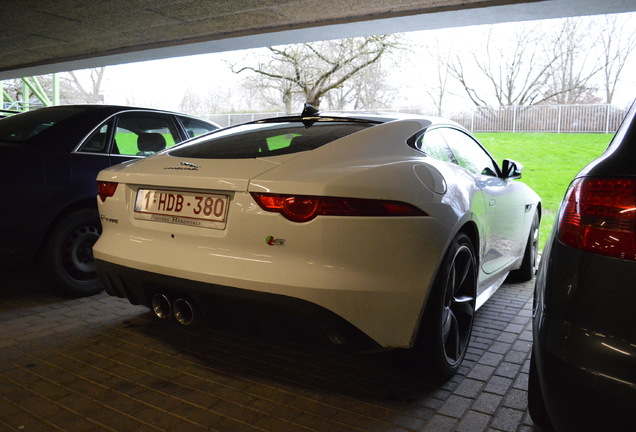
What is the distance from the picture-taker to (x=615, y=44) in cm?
2139

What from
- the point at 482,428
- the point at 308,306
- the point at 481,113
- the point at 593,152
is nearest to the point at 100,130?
the point at 308,306

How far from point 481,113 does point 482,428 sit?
21983mm

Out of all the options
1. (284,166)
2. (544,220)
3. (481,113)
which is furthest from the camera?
(481,113)

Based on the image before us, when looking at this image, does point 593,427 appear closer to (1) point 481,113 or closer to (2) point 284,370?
(2) point 284,370

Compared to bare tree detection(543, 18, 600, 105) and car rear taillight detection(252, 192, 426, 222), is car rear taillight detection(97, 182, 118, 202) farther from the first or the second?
bare tree detection(543, 18, 600, 105)

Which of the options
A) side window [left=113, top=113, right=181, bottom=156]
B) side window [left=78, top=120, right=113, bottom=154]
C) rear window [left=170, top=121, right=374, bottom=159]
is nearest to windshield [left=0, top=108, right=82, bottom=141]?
side window [left=78, top=120, right=113, bottom=154]

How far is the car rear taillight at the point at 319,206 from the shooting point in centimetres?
243

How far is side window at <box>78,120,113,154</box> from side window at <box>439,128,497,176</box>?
3112 millimetres

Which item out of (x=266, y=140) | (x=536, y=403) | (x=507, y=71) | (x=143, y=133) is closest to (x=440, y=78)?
(x=507, y=71)

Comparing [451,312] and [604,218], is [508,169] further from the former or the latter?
[604,218]

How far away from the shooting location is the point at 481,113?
23.0 meters

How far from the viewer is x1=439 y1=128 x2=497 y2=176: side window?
3.68 metres

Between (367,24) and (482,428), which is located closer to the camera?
(482,428)

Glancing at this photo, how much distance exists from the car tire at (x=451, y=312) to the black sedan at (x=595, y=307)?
96 cm
